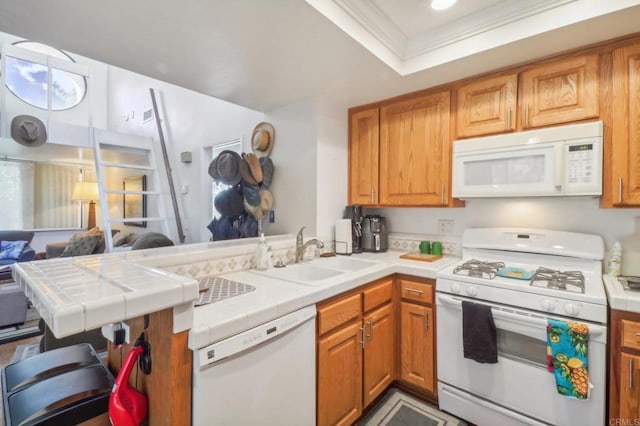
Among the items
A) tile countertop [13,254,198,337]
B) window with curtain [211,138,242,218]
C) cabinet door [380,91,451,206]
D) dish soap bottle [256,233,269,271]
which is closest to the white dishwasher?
tile countertop [13,254,198,337]

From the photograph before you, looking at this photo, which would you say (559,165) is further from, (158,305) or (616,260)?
(158,305)

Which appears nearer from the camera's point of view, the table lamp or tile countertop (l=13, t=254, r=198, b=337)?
tile countertop (l=13, t=254, r=198, b=337)

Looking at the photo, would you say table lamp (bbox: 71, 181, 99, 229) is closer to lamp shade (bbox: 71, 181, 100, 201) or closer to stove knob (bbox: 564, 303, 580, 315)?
lamp shade (bbox: 71, 181, 100, 201)

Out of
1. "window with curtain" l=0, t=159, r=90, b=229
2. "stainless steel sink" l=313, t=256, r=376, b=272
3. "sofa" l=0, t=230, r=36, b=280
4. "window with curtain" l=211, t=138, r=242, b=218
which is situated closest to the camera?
"stainless steel sink" l=313, t=256, r=376, b=272

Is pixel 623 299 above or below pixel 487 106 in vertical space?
below

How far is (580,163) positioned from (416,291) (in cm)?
116

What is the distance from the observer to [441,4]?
152cm

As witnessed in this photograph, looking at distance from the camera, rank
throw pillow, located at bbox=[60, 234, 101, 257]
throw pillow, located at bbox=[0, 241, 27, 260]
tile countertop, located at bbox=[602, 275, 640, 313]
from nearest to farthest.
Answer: tile countertop, located at bbox=[602, 275, 640, 313]
throw pillow, located at bbox=[60, 234, 101, 257]
throw pillow, located at bbox=[0, 241, 27, 260]

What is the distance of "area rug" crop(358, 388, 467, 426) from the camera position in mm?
1736

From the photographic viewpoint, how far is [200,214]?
362cm

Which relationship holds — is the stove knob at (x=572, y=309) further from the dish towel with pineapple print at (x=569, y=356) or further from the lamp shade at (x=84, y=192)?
the lamp shade at (x=84, y=192)

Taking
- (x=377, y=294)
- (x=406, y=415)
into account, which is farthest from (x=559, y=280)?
(x=406, y=415)

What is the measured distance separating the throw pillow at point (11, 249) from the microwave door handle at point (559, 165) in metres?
6.54

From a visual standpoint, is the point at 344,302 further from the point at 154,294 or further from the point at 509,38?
the point at 509,38
